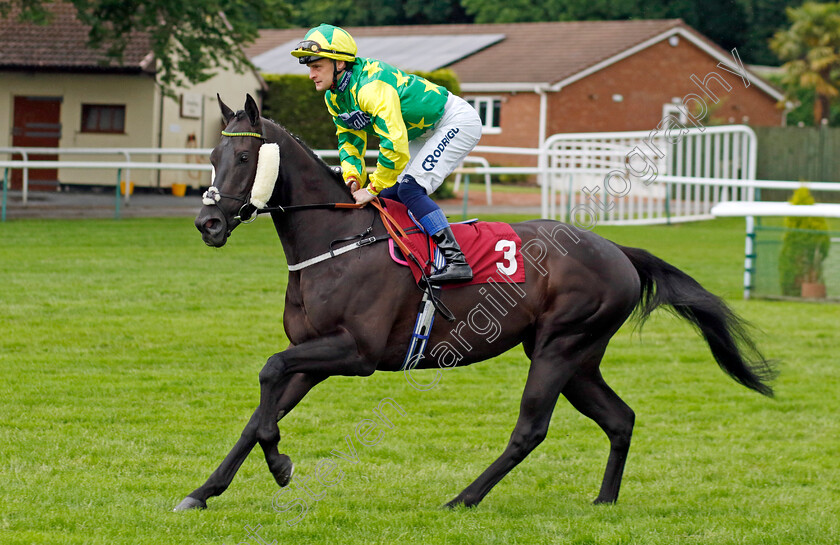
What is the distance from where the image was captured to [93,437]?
19.7 feet

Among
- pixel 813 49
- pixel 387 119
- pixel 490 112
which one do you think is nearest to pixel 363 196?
pixel 387 119

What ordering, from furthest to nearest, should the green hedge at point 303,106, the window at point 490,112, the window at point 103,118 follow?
the window at point 490,112 → the green hedge at point 303,106 → the window at point 103,118

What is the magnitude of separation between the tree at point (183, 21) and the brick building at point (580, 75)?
1431 cm

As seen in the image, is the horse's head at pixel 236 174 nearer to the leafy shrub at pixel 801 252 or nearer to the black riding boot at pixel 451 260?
the black riding boot at pixel 451 260

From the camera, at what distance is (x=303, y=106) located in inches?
988

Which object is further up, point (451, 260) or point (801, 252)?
point (801, 252)

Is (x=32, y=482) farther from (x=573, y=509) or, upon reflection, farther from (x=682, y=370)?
(x=682, y=370)

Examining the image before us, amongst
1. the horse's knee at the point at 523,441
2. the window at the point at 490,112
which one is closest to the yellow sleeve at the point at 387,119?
the horse's knee at the point at 523,441

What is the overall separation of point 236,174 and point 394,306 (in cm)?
89

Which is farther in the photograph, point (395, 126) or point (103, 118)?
point (103, 118)

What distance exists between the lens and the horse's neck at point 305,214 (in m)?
4.85

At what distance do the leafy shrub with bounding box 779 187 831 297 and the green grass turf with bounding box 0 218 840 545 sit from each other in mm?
462

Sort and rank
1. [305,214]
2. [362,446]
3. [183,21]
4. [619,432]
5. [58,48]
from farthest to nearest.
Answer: [58,48] → [183,21] → [362,446] → [619,432] → [305,214]

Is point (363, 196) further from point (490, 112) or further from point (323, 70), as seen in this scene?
point (490, 112)
